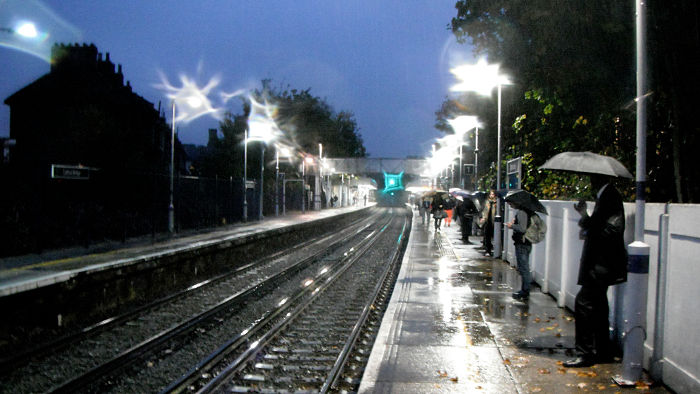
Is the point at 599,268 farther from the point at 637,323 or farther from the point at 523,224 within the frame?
the point at 523,224

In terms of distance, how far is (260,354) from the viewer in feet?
24.8

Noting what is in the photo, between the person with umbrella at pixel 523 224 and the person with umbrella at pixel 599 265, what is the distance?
125 inches

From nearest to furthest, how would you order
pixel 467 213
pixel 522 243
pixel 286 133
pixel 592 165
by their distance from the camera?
pixel 592 165, pixel 522 243, pixel 467 213, pixel 286 133

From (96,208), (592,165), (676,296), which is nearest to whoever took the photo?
(676,296)

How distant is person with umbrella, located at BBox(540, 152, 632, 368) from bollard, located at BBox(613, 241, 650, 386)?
303 millimetres

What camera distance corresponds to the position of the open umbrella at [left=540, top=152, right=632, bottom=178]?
6.54 m

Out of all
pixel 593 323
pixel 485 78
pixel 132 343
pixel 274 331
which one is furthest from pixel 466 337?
pixel 485 78

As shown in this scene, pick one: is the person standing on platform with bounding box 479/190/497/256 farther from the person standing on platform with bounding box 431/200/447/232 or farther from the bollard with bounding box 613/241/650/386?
the bollard with bounding box 613/241/650/386

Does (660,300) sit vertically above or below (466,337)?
above

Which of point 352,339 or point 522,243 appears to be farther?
point 522,243

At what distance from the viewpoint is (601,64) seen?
1371cm

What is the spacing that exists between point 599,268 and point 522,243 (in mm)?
4302

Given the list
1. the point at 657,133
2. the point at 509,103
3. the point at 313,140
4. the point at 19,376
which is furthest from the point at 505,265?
the point at 313,140

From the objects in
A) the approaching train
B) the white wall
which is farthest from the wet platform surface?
the approaching train
